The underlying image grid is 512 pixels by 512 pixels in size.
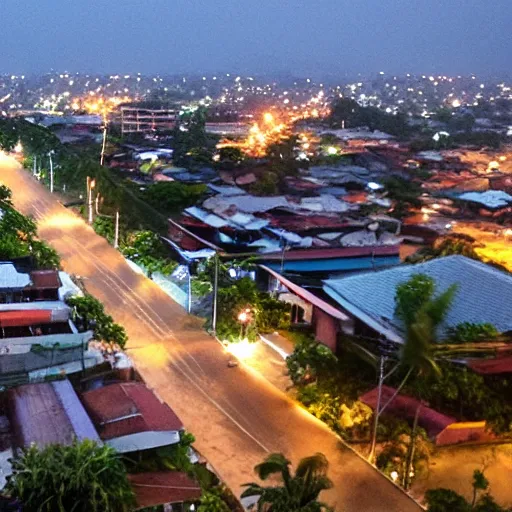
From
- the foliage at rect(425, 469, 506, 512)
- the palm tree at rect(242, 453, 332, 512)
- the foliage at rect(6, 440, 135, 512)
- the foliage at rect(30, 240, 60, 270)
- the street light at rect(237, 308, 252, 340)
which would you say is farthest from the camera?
the foliage at rect(30, 240, 60, 270)

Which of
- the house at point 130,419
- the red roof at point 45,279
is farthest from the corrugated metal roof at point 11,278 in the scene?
the house at point 130,419

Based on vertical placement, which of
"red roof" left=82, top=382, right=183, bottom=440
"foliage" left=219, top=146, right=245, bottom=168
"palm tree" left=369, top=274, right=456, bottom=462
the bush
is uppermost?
"palm tree" left=369, top=274, right=456, bottom=462

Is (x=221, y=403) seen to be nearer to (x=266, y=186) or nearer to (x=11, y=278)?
(x=11, y=278)

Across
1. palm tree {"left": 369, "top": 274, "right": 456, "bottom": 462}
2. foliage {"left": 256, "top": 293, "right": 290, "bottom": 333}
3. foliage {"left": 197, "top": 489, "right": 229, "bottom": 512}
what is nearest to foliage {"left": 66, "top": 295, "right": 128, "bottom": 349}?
foliage {"left": 256, "top": 293, "right": 290, "bottom": 333}


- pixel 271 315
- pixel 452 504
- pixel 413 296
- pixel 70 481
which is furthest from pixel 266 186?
pixel 70 481

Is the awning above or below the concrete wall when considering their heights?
above

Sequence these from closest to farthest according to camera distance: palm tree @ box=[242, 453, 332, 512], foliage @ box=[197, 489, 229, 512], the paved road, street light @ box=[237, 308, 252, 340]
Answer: palm tree @ box=[242, 453, 332, 512], foliage @ box=[197, 489, 229, 512], the paved road, street light @ box=[237, 308, 252, 340]

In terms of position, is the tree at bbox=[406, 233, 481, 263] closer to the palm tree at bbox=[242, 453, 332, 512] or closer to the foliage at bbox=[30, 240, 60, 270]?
the foliage at bbox=[30, 240, 60, 270]

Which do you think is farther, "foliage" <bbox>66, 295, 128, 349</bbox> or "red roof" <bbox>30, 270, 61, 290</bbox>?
"red roof" <bbox>30, 270, 61, 290</bbox>
